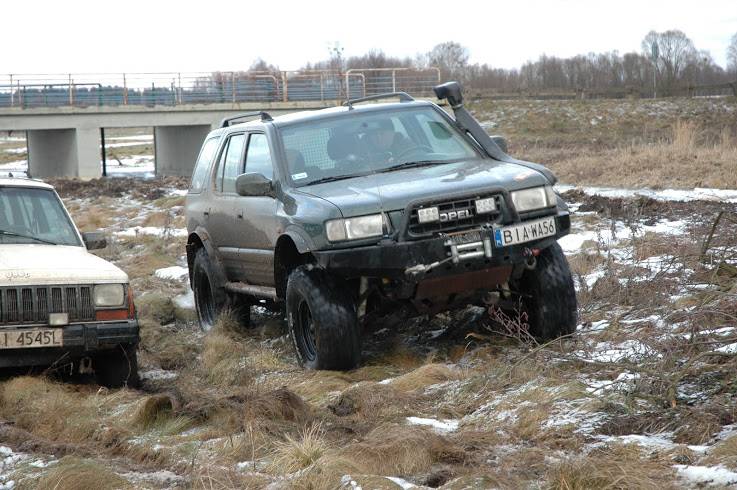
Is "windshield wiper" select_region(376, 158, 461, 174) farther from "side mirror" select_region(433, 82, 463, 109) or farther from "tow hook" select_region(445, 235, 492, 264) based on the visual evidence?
"tow hook" select_region(445, 235, 492, 264)

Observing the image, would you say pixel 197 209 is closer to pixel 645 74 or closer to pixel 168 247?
pixel 168 247

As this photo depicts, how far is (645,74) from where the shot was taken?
75.6m

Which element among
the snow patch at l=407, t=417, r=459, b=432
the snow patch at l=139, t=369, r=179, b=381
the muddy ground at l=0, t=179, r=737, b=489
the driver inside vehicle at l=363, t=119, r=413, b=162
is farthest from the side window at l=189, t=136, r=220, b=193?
the snow patch at l=407, t=417, r=459, b=432

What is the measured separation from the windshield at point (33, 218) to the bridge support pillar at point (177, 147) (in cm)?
3694

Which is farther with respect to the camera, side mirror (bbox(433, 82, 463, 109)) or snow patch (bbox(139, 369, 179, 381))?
side mirror (bbox(433, 82, 463, 109))

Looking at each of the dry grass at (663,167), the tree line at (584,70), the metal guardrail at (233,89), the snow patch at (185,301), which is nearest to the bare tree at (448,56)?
the tree line at (584,70)

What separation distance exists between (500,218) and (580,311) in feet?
5.63

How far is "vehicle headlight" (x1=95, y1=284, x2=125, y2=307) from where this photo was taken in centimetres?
749

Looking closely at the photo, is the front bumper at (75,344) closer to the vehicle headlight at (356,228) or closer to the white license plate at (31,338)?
the white license plate at (31,338)

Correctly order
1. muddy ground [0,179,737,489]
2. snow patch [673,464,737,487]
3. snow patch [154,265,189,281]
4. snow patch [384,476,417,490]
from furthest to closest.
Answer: snow patch [154,265,189,281] < muddy ground [0,179,737,489] < snow patch [384,476,417,490] < snow patch [673,464,737,487]

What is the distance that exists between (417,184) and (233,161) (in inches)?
99.2

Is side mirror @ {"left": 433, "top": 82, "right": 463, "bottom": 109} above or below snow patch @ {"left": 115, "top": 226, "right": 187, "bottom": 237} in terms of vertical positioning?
above

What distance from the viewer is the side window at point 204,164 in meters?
10.2

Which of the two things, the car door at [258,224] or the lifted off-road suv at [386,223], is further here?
the car door at [258,224]
